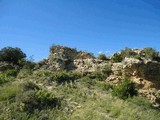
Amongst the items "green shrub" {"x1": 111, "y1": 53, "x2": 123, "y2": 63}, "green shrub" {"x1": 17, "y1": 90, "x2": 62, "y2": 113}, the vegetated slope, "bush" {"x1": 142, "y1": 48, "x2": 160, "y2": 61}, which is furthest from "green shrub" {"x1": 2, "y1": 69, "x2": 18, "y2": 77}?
"bush" {"x1": 142, "y1": 48, "x2": 160, "y2": 61}

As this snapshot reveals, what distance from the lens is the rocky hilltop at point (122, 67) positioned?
65.9 feet

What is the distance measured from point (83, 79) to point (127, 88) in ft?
12.6

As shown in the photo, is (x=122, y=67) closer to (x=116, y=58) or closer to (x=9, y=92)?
(x=116, y=58)

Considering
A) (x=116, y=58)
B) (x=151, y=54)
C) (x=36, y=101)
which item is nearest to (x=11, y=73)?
(x=36, y=101)

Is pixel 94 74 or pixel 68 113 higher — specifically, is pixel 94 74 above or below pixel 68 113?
above

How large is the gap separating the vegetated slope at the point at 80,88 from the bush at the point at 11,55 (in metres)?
2.23

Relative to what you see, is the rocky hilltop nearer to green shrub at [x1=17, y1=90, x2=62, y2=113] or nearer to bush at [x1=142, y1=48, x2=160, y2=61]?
bush at [x1=142, y1=48, x2=160, y2=61]

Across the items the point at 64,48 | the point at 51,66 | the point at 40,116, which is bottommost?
the point at 40,116

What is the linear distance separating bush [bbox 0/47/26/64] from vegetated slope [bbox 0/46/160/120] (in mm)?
2231

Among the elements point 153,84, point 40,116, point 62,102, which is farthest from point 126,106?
point 153,84

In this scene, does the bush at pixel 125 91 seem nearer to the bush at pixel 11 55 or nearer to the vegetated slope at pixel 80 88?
the vegetated slope at pixel 80 88

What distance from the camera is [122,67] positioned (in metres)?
20.9

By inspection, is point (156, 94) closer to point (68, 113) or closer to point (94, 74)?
point (94, 74)

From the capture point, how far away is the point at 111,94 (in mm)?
16875
